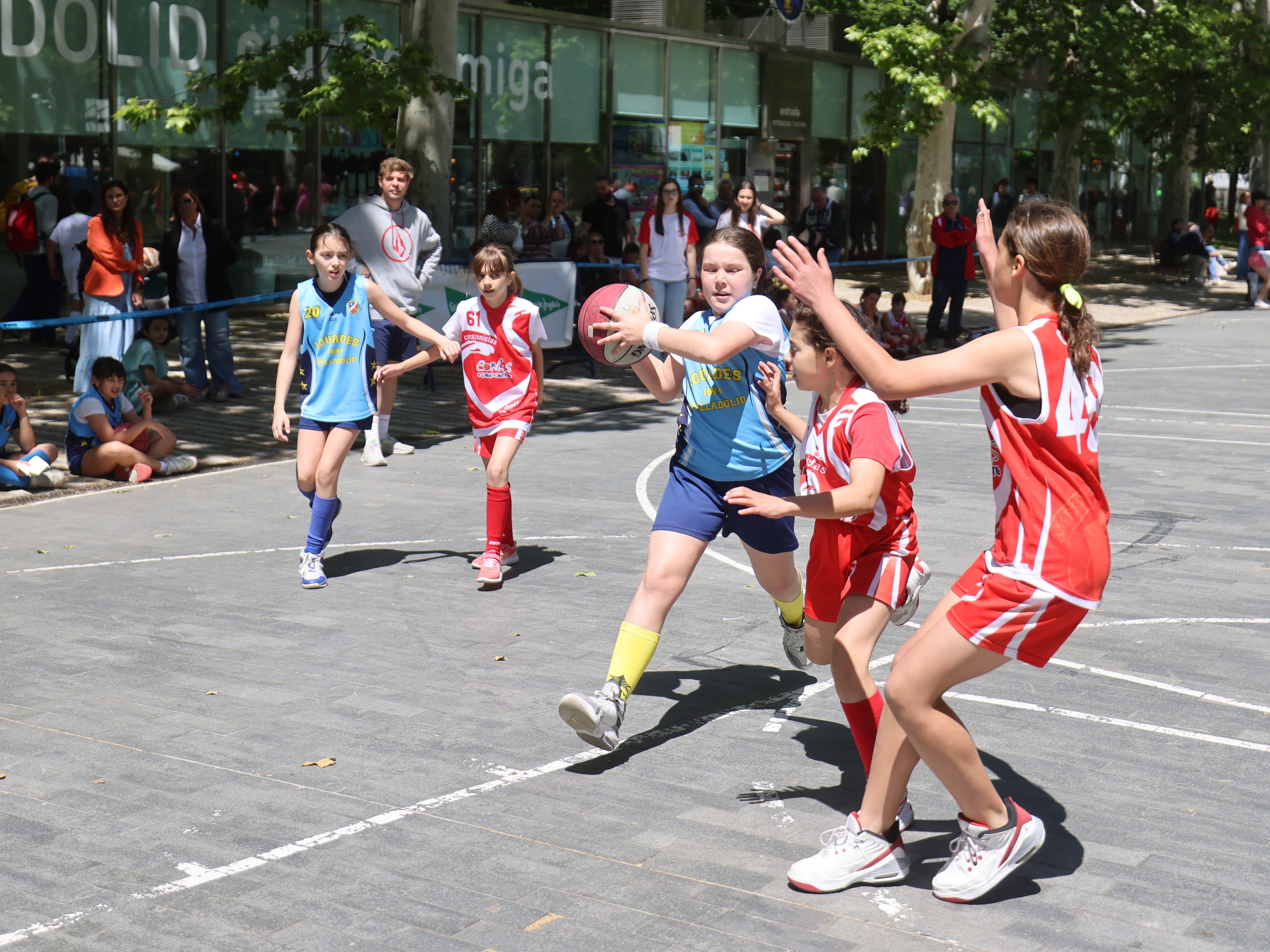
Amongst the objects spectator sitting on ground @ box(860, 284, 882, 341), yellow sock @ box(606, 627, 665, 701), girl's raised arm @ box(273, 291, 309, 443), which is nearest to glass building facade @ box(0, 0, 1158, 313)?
spectator sitting on ground @ box(860, 284, 882, 341)

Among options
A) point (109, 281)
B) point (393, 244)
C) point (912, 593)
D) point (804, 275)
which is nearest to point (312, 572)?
point (912, 593)

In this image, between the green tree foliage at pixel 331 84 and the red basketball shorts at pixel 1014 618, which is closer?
the red basketball shorts at pixel 1014 618

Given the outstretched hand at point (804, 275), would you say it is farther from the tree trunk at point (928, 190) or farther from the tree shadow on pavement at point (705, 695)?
the tree trunk at point (928, 190)

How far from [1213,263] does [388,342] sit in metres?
26.3

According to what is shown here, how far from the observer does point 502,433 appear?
26.7ft

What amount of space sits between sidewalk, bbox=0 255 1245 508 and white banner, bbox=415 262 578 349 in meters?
0.65

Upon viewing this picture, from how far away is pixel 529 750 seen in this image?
5352 millimetres

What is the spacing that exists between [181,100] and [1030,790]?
57.8ft

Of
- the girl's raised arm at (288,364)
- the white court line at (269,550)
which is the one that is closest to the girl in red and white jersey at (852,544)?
the girl's raised arm at (288,364)

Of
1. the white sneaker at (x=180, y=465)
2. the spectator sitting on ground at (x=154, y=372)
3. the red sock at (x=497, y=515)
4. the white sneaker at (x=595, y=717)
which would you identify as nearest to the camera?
the white sneaker at (x=595, y=717)

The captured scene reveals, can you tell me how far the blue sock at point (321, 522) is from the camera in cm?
782

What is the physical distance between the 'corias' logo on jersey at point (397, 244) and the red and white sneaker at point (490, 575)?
519 centimetres

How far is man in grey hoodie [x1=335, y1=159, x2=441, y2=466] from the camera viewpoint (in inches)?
464

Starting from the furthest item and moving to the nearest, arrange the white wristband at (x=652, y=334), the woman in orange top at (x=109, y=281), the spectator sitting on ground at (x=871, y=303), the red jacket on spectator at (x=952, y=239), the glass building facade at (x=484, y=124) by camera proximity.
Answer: the red jacket on spectator at (x=952, y=239) < the glass building facade at (x=484, y=124) < the spectator sitting on ground at (x=871, y=303) < the woman in orange top at (x=109, y=281) < the white wristband at (x=652, y=334)
